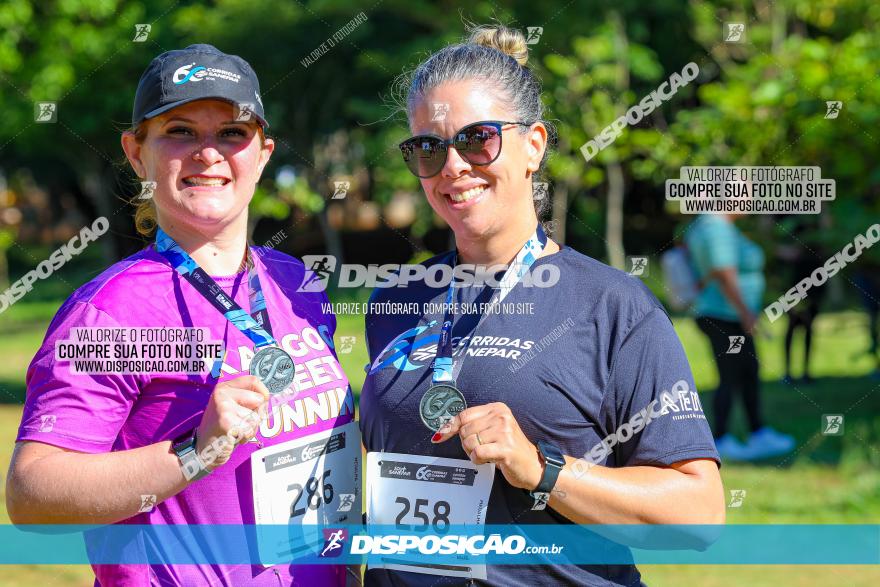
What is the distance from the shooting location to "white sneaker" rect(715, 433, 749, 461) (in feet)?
24.3

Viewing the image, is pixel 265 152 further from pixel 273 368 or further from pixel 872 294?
pixel 872 294

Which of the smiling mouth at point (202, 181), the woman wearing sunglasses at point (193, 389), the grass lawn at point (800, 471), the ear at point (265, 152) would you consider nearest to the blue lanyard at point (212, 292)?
the woman wearing sunglasses at point (193, 389)

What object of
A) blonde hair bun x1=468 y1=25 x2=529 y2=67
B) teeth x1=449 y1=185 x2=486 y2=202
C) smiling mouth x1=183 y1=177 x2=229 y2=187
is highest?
blonde hair bun x1=468 y1=25 x2=529 y2=67

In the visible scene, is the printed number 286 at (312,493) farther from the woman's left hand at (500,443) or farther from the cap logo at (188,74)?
the cap logo at (188,74)

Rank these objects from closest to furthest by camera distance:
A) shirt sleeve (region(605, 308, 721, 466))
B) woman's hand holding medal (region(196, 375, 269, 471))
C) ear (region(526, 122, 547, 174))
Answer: woman's hand holding medal (region(196, 375, 269, 471))
shirt sleeve (region(605, 308, 721, 466))
ear (region(526, 122, 547, 174))

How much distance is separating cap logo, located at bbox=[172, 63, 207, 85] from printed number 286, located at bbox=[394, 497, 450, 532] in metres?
1.22

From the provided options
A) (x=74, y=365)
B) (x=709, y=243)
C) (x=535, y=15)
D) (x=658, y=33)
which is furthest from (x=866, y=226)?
(x=658, y=33)

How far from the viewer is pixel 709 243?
7332mm

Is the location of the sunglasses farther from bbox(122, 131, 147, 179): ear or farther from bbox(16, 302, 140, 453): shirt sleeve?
bbox(16, 302, 140, 453): shirt sleeve

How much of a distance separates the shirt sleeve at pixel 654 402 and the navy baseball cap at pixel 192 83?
1.17m

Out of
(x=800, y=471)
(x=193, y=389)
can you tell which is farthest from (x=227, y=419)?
(x=800, y=471)

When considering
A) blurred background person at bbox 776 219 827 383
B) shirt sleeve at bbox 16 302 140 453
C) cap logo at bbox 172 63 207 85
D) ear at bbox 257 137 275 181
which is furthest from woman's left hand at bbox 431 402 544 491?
blurred background person at bbox 776 219 827 383

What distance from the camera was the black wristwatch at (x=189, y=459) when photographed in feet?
6.81

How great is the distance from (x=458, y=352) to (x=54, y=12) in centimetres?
1290
